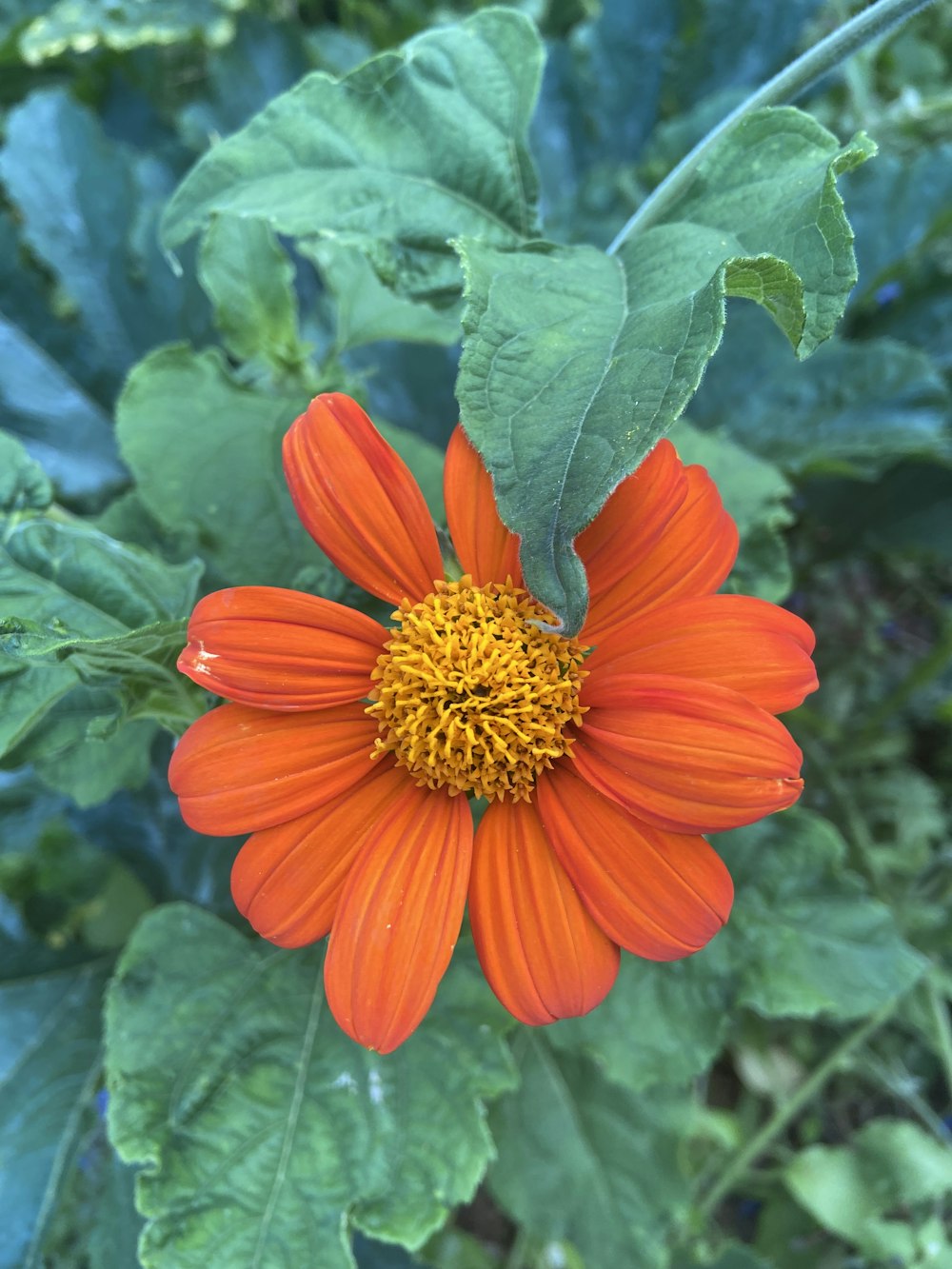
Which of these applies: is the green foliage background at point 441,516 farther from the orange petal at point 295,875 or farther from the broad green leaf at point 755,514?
the orange petal at point 295,875

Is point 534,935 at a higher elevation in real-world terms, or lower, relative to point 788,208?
lower

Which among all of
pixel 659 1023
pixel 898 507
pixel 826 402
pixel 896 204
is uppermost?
pixel 896 204

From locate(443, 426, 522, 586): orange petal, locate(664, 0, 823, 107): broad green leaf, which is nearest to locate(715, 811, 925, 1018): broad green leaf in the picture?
locate(443, 426, 522, 586): orange petal

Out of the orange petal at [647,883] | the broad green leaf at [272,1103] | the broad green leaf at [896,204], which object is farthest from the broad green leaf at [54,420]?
the broad green leaf at [896,204]

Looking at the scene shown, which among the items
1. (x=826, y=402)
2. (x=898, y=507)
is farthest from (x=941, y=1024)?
(x=826, y=402)

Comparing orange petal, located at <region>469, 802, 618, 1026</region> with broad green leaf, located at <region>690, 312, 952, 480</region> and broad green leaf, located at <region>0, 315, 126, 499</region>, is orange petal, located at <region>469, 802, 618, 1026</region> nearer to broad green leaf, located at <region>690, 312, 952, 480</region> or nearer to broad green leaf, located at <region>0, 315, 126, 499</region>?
broad green leaf, located at <region>690, 312, 952, 480</region>

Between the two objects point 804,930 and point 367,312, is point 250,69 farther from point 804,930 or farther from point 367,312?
point 804,930
